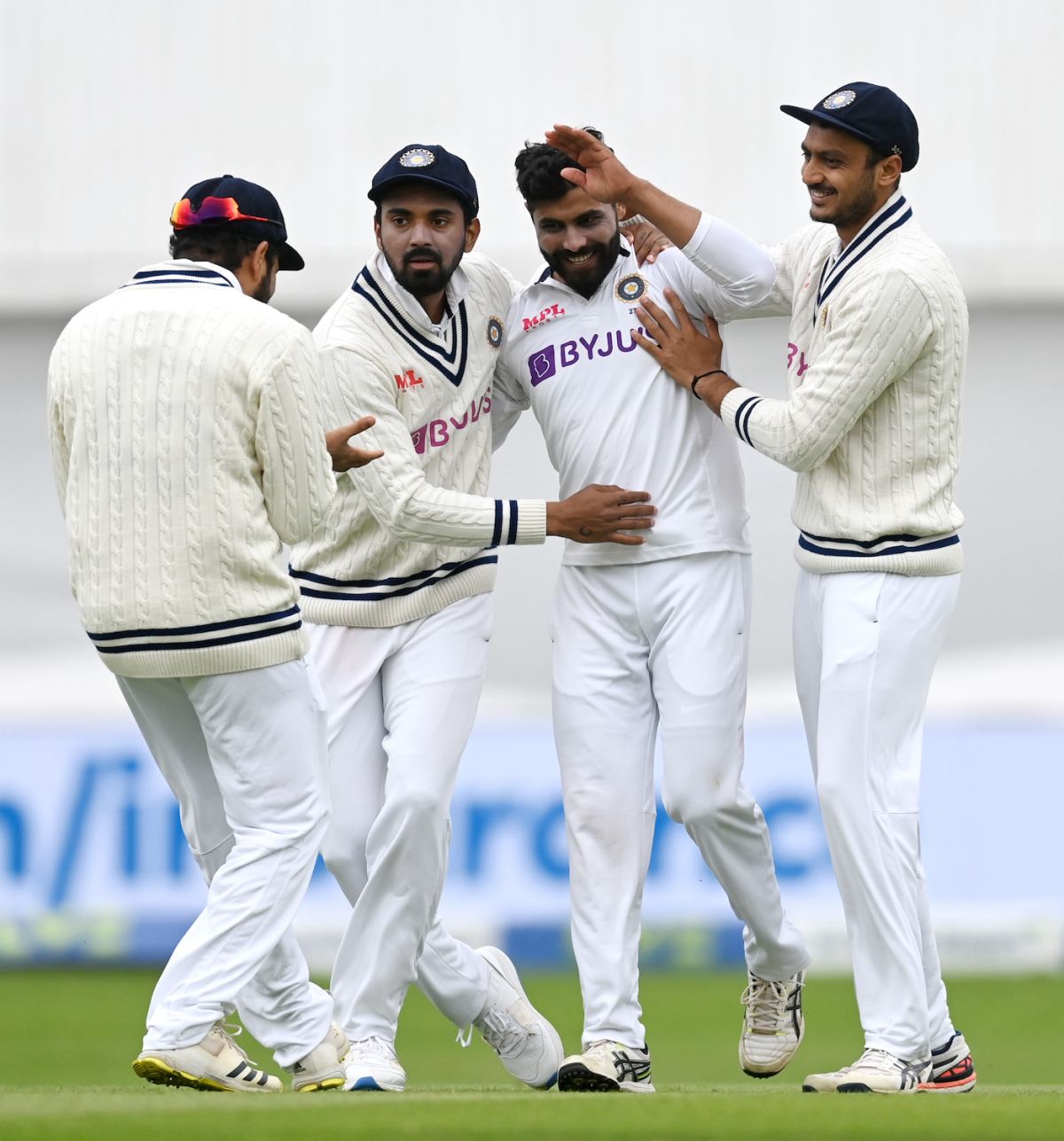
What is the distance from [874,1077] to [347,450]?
5.11ft

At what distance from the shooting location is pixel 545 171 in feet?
14.3

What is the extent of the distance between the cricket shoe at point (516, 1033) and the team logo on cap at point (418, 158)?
70.5 inches

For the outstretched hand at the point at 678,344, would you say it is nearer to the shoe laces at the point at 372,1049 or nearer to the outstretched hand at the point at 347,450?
the outstretched hand at the point at 347,450

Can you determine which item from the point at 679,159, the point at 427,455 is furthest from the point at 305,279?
the point at 427,455

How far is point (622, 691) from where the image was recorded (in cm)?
445

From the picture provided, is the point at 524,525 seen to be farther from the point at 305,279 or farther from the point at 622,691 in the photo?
the point at 305,279

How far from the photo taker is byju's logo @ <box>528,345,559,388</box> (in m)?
4.51

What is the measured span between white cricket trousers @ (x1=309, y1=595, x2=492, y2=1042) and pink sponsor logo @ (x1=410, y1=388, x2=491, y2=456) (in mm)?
356

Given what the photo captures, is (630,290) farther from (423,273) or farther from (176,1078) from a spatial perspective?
(176,1078)

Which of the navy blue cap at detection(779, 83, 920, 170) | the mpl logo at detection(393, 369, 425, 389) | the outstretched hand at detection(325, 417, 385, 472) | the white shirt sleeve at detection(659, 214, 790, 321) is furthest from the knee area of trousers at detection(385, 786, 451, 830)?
the navy blue cap at detection(779, 83, 920, 170)

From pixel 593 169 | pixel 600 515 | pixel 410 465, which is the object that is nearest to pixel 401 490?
pixel 410 465

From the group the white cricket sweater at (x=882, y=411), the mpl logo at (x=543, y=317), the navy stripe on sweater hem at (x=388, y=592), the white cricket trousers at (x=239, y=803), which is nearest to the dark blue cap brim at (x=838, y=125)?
the white cricket sweater at (x=882, y=411)

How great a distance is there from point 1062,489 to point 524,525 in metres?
4.01

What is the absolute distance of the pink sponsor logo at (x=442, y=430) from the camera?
4488mm
